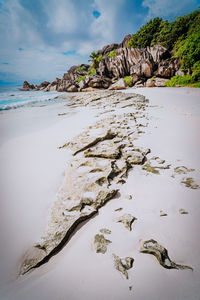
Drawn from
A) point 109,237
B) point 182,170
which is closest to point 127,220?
point 109,237

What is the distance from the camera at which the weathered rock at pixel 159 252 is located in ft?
3.51

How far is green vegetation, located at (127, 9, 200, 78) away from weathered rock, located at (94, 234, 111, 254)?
58.9ft

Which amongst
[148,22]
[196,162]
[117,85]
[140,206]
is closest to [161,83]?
[117,85]

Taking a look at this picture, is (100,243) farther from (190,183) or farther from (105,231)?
(190,183)

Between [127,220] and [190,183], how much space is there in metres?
1.20

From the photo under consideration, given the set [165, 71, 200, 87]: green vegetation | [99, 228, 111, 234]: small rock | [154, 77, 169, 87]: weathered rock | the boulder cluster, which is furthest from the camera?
the boulder cluster

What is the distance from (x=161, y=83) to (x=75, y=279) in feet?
61.3

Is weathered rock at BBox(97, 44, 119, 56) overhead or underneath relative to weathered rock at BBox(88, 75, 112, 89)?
overhead

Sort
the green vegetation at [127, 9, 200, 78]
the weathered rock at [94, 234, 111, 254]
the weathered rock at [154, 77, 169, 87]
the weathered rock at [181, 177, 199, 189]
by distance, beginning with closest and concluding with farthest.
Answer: the weathered rock at [94, 234, 111, 254] < the weathered rock at [181, 177, 199, 189] < the green vegetation at [127, 9, 200, 78] < the weathered rock at [154, 77, 169, 87]

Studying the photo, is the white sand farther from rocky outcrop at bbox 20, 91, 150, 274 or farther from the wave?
the wave

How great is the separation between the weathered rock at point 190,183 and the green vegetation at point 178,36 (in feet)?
54.2

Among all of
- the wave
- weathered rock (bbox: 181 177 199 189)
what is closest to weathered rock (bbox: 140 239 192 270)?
weathered rock (bbox: 181 177 199 189)

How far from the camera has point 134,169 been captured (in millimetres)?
2309

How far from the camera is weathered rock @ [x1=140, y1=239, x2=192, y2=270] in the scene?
3.51ft
